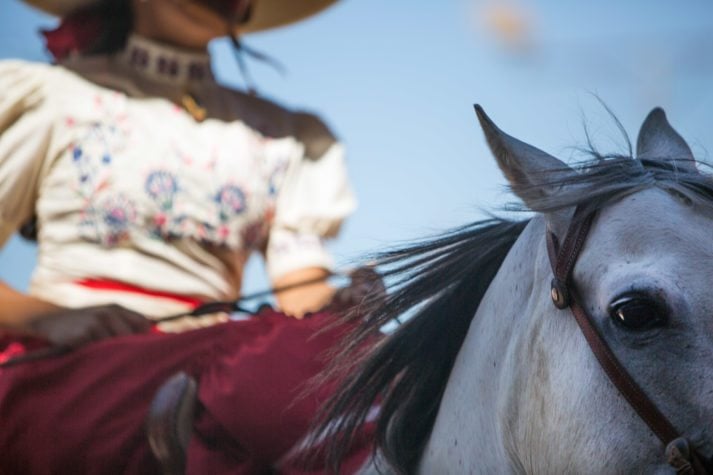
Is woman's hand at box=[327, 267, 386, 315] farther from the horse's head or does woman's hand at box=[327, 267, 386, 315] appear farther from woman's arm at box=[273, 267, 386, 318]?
the horse's head

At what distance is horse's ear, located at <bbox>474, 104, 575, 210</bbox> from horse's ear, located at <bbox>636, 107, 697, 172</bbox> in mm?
178

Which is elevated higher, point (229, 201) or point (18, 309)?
point (229, 201)

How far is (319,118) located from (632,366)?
1.53 metres

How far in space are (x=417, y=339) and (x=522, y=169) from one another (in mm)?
308

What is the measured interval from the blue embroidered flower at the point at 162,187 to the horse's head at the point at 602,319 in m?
0.98

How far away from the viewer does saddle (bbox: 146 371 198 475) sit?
1.54 m

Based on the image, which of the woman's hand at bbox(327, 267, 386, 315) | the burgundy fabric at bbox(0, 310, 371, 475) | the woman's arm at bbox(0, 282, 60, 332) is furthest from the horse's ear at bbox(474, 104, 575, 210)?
the woman's arm at bbox(0, 282, 60, 332)

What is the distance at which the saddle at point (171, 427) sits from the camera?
5.05 feet

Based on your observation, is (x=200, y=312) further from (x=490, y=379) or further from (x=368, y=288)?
(x=490, y=379)

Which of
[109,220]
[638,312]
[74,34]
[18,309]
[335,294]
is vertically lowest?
[18,309]

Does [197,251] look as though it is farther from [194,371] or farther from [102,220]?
[194,371]

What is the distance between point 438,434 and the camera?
131cm

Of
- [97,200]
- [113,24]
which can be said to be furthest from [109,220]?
[113,24]

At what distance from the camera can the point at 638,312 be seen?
1019 mm
